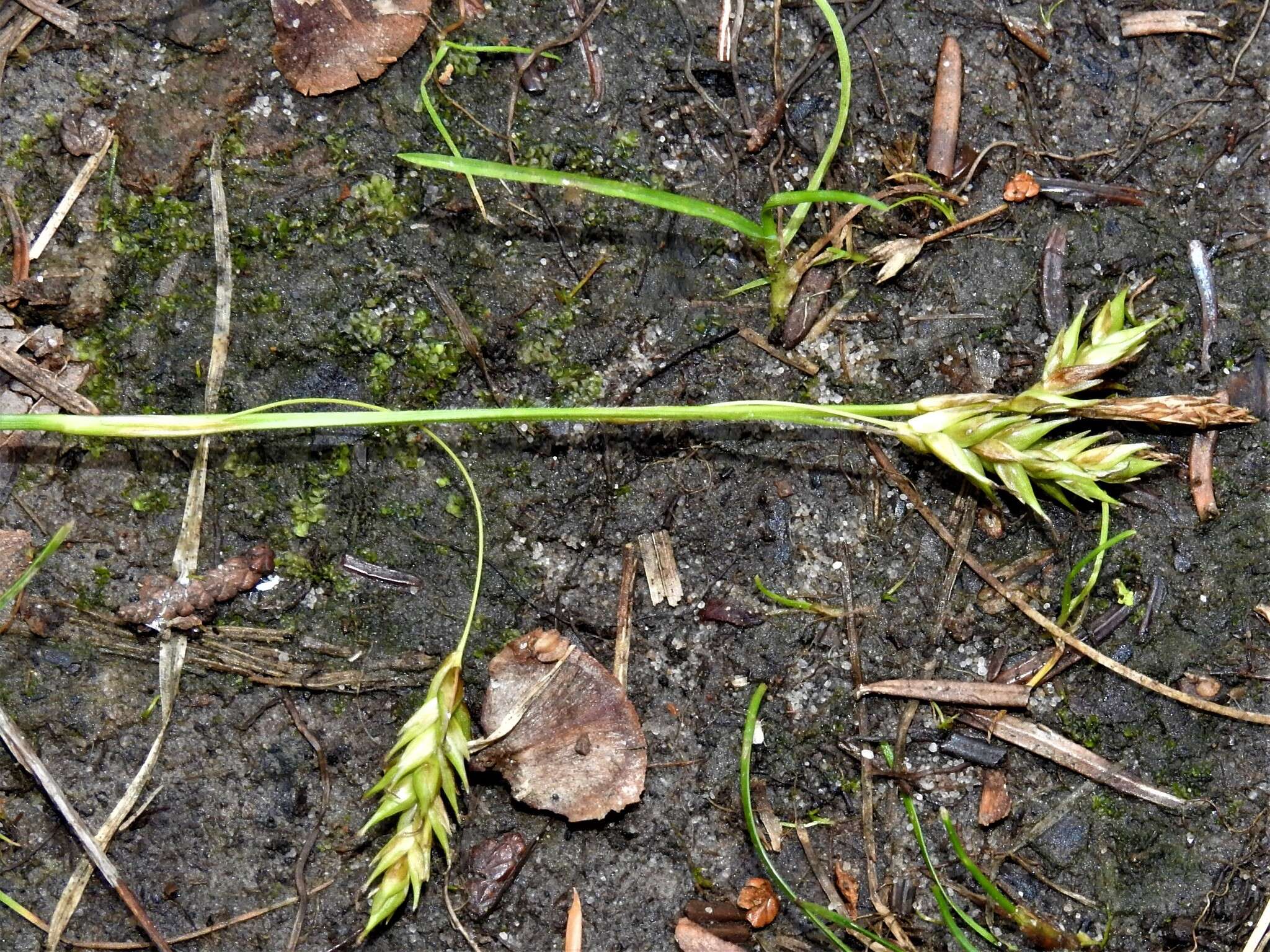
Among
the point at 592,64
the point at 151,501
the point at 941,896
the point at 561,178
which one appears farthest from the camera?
the point at 592,64

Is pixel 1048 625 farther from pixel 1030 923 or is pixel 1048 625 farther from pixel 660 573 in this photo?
pixel 660 573

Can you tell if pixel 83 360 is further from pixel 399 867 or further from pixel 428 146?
pixel 399 867

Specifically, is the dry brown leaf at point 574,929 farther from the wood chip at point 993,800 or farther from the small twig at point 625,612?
the wood chip at point 993,800

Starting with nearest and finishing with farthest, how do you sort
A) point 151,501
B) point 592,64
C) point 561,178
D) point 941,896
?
point 561,178 < point 941,896 < point 151,501 < point 592,64

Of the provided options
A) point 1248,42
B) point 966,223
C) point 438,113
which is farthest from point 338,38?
point 1248,42

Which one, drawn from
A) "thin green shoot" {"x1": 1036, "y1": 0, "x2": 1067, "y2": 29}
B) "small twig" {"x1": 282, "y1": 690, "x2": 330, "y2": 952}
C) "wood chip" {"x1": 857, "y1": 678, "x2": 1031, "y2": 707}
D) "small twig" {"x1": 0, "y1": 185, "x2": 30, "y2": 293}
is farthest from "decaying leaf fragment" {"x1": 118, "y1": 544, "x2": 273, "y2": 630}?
"thin green shoot" {"x1": 1036, "y1": 0, "x2": 1067, "y2": 29}

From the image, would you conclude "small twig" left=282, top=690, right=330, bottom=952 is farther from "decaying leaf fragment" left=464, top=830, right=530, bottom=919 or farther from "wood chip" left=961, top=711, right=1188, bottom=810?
"wood chip" left=961, top=711, right=1188, bottom=810

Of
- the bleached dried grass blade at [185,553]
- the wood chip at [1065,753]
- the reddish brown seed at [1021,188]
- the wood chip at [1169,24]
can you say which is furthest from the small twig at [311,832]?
the wood chip at [1169,24]

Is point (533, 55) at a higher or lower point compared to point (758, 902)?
higher
